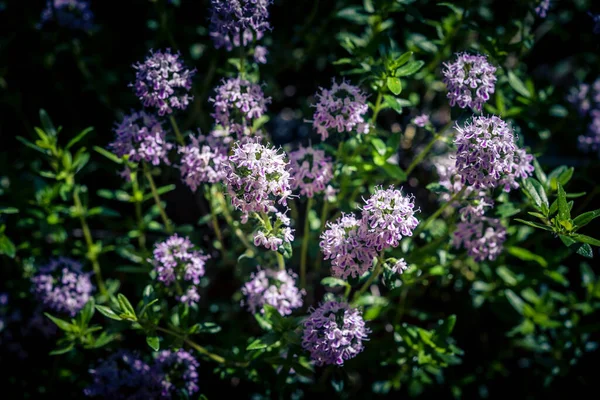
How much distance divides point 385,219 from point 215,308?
5.42ft

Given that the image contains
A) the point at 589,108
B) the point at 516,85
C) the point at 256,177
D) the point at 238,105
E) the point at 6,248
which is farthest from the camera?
the point at 589,108

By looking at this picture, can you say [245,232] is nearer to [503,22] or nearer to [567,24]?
[503,22]

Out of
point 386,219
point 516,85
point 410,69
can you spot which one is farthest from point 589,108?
point 386,219

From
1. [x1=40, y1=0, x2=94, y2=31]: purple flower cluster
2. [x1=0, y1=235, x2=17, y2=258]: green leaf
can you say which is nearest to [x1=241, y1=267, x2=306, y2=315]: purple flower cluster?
[x1=0, y1=235, x2=17, y2=258]: green leaf

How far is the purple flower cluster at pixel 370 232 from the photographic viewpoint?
225 centimetres

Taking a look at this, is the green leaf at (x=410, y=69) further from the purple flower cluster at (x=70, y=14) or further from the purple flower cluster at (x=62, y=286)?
the purple flower cluster at (x=70, y=14)

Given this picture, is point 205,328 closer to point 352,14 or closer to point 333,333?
point 333,333

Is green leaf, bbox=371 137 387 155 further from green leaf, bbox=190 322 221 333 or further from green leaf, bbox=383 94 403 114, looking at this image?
green leaf, bbox=190 322 221 333

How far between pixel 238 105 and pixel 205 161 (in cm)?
33

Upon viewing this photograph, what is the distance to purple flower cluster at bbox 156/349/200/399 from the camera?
9.57ft

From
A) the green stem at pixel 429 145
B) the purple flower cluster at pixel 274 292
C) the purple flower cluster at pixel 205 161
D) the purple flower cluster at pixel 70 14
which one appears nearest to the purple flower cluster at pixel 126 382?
the purple flower cluster at pixel 274 292

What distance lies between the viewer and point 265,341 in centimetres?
269

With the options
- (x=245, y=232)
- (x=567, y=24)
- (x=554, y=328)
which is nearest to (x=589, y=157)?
(x=567, y=24)

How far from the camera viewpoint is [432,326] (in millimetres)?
4043
